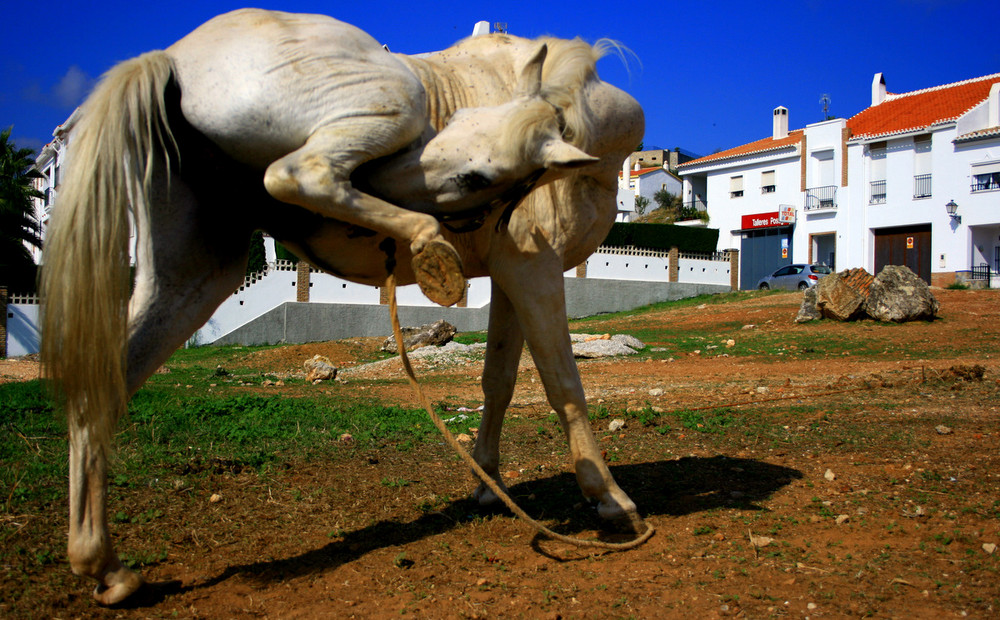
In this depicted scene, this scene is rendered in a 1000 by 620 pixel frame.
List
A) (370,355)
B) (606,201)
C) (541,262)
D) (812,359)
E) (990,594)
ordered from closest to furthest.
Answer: (990,594) → (541,262) → (606,201) → (812,359) → (370,355)

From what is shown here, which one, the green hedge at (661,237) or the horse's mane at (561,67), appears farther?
the green hedge at (661,237)

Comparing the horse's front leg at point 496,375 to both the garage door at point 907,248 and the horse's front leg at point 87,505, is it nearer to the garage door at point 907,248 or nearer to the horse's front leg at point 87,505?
the horse's front leg at point 87,505

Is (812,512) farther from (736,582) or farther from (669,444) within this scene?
(669,444)

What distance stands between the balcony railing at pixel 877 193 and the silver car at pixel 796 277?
6262 millimetres

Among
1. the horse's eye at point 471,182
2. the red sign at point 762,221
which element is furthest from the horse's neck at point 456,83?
the red sign at point 762,221

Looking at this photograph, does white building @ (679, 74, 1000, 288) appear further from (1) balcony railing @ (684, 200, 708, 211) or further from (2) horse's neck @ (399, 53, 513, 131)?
(2) horse's neck @ (399, 53, 513, 131)

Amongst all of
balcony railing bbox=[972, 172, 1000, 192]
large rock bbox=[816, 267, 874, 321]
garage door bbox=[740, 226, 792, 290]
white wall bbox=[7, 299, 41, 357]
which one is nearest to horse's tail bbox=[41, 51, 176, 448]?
large rock bbox=[816, 267, 874, 321]

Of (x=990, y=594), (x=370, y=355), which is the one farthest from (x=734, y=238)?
(x=990, y=594)

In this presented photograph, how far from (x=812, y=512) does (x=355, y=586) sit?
2.43m

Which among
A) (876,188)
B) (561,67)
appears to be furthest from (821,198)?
(561,67)

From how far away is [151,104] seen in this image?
8.69 ft

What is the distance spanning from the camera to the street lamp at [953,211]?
99.2 ft

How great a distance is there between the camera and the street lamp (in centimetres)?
3023

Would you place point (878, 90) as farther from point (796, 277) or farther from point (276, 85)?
point (276, 85)
